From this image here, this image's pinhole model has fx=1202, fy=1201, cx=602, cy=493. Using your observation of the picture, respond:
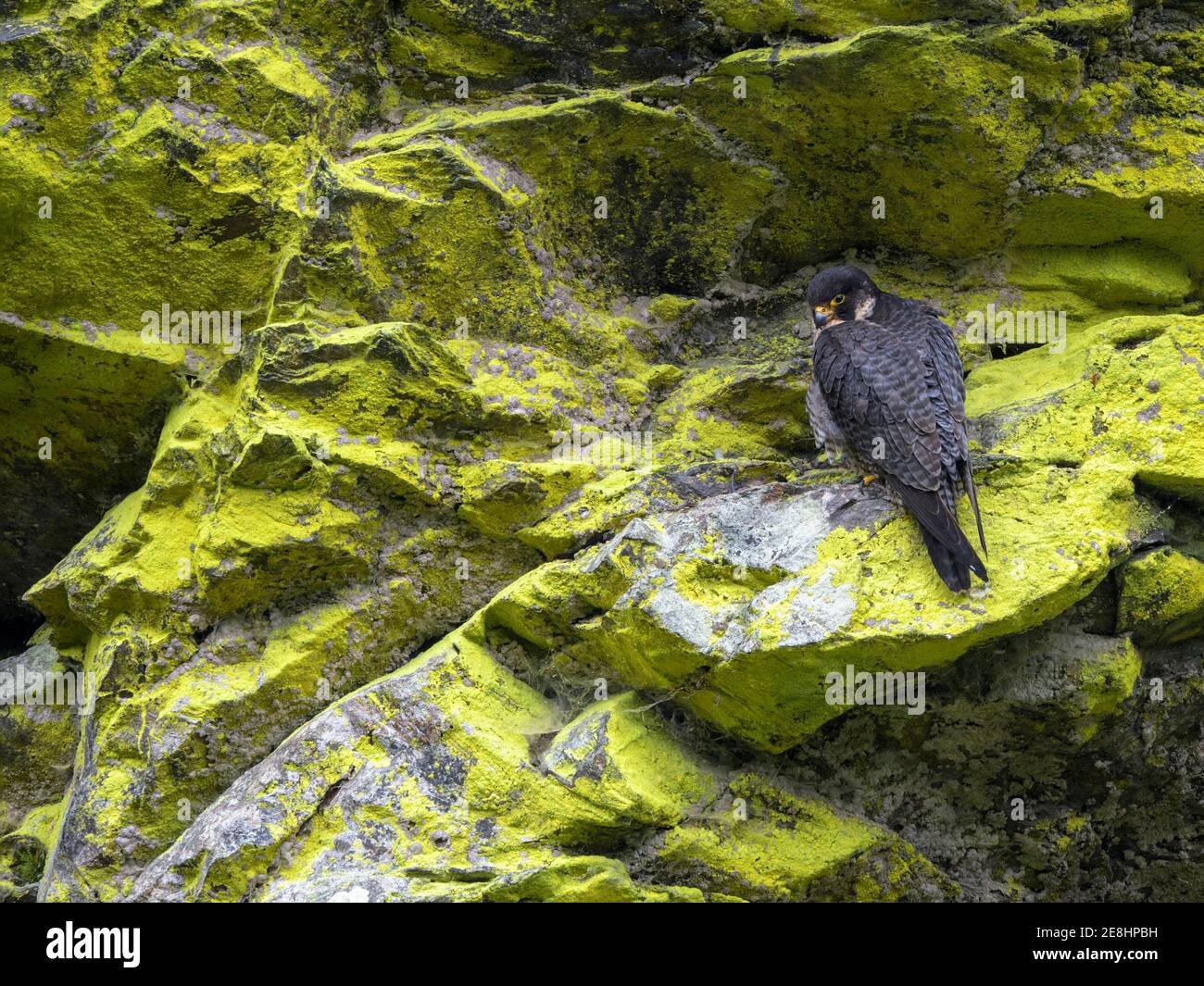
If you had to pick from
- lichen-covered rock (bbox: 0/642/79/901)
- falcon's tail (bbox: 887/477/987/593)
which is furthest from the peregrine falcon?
lichen-covered rock (bbox: 0/642/79/901)

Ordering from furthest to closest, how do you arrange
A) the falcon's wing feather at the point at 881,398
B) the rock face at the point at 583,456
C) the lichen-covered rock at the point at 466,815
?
the falcon's wing feather at the point at 881,398 < the rock face at the point at 583,456 < the lichen-covered rock at the point at 466,815

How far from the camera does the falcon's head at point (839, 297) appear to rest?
18.7 feet

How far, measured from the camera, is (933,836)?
5156 millimetres

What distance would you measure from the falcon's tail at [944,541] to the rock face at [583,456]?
0.34 feet

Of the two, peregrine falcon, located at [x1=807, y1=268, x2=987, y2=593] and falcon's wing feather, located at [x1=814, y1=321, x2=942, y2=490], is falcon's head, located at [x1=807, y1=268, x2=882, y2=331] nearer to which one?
peregrine falcon, located at [x1=807, y1=268, x2=987, y2=593]

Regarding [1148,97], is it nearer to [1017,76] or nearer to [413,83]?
[1017,76]

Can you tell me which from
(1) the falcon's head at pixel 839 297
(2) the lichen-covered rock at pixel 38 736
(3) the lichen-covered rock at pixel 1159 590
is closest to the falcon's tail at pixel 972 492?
(3) the lichen-covered rock at pixel 1159 590

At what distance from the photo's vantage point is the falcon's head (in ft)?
18.7

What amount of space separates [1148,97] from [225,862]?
549 cm

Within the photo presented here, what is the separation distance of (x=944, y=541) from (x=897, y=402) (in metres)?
0.79

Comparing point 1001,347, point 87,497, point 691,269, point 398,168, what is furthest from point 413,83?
point 1001,347

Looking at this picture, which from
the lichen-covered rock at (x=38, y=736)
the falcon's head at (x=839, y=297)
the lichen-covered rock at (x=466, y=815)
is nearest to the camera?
the lichen-covered rock at (x=466, y=815)

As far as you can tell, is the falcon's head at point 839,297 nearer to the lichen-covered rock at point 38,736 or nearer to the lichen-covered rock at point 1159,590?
the lichen-covered rock at point 1159,590

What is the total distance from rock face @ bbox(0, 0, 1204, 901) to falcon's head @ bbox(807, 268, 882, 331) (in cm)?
41
